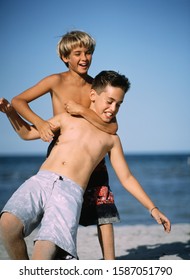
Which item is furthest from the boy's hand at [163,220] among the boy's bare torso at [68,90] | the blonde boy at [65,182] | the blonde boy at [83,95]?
the boy's bare torso at [68,90]

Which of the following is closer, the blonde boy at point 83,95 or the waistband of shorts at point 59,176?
the waistband of shorts at point 59,176

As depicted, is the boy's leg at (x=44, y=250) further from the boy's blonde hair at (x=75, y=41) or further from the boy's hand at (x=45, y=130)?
the boy's blonde hair at (x=75, y=41)

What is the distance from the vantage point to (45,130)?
8.98ft

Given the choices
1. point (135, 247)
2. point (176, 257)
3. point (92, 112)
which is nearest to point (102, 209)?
point (92, 112)

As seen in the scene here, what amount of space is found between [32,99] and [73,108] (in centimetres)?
31

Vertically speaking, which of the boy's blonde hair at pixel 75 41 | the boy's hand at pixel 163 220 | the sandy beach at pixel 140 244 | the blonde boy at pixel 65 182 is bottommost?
the sandy beach at pixel 140 244

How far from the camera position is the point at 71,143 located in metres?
2.82

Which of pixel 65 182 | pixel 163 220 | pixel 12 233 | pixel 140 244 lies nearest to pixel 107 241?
pixel 163 220

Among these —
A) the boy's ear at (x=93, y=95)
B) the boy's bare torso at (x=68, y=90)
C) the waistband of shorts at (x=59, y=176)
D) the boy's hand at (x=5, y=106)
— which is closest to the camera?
the waistband of shorts at (x=59, y=176)

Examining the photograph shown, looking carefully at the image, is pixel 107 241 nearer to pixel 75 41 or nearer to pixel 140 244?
pixel 75 41

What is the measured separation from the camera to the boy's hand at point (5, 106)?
2875 millimetres

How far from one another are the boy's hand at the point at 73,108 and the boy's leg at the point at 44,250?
0.91 meters

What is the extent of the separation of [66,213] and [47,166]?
1.20 ft
